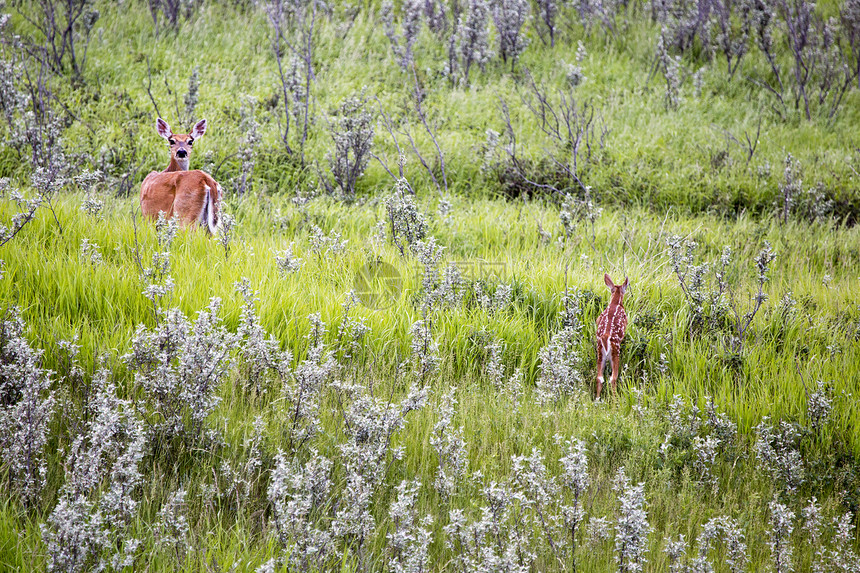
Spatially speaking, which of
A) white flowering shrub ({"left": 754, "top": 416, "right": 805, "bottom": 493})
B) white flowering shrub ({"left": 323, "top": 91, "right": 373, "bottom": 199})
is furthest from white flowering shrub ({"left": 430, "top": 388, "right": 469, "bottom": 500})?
white flowering shrub ({"left": 323, "top": 91, "right": 373, "bottom": 199})

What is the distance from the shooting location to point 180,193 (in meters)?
4.97

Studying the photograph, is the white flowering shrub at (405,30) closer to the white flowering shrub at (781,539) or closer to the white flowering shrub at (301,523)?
the white flowering shrub at (301,523)

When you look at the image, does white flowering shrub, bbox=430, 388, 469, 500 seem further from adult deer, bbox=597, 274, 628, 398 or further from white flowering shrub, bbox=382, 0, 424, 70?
white flowering shrub, bbox=382, 0, 424, 70

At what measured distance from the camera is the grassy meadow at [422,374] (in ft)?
8.82

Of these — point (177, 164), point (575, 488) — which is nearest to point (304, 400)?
point (575, 488)

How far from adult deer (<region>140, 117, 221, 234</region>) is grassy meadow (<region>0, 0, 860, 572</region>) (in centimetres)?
19

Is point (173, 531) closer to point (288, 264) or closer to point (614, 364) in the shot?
point (288, 264)

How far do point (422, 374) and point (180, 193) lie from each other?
250 centimetres

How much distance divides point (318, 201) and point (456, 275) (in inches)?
113

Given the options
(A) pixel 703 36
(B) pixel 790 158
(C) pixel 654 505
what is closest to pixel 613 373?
(C) pixel 654 505

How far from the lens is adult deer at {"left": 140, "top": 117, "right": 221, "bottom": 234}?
497 cm

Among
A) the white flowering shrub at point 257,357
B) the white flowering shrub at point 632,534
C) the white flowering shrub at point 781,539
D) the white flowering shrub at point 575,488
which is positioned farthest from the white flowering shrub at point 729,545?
the white flowering shrub at point 257,357

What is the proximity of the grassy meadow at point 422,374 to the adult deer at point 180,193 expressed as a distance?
19 centimetres

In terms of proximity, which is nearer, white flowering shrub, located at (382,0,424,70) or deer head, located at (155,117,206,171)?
deer head, located at (155,117,206,171)
